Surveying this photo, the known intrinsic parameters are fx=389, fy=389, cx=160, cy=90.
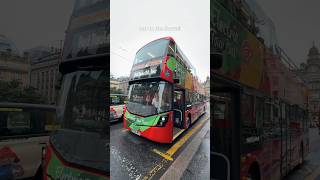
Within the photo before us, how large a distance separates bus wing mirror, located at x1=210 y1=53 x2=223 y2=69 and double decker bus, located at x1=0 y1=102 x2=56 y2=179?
80.6 inches

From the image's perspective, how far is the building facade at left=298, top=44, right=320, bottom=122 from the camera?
4705 millimetres

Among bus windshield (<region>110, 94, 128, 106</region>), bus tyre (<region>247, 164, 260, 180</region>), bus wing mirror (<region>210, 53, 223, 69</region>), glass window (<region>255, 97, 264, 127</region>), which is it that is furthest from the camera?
glass window (<region>255, 97, 264, 127</region>)

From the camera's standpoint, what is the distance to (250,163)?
3902 mm

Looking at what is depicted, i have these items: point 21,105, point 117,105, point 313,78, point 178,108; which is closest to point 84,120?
point 117,105

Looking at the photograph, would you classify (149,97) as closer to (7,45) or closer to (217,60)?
(217,60)

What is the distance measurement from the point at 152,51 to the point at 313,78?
3.89 meters

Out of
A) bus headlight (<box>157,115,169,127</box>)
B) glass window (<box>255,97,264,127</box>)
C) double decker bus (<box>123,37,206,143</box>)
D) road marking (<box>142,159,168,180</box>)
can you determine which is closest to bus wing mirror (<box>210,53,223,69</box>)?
double decker bus (<box>123,37,206,143</box>)

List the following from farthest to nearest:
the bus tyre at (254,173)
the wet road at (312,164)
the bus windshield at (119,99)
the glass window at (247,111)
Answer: the wet road at (312,164) < the bus tyre at (254,173) < the glass window at (247,111) < the bus windshield at (119,99)

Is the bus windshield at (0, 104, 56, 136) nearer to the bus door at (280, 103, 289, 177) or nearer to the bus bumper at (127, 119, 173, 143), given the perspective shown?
the bus bumper at (127, 119, 173, 143)

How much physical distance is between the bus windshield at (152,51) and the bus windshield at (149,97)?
0.56 ft

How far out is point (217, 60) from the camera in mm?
2770

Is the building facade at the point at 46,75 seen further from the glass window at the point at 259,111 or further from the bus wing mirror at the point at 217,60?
the glass window at the point at 259,111

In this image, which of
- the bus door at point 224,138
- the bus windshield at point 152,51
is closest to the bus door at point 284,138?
the bus door at point 224,138

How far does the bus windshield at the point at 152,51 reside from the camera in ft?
8.22
